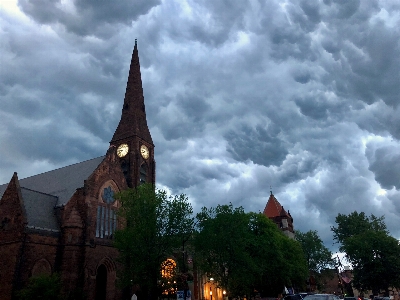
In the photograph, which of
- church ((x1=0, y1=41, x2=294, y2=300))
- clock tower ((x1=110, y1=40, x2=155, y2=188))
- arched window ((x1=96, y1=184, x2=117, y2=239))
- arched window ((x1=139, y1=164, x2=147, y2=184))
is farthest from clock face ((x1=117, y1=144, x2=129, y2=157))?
→ arched window ((x1=96, y1=184, x2=117, y2=239))

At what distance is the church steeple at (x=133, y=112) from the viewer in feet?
197

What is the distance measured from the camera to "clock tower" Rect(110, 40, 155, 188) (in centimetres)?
5559

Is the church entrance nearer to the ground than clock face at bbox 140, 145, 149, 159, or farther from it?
nearer to the ground

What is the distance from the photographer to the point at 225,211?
146ft

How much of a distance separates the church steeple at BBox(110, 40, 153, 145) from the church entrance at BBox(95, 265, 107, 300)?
24.6 metres

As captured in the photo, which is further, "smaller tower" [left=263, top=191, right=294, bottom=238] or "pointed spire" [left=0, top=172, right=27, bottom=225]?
"smaller tower" [left=263, top=191, right=294, bottom=238]

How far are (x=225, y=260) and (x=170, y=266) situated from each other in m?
9.01

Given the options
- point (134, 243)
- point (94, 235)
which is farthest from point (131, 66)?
point (134, 243)

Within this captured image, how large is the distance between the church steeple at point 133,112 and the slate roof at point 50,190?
11509 millimetres

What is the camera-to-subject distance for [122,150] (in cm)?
5850

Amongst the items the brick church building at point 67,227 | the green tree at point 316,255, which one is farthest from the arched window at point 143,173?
the green tree at point 316,255

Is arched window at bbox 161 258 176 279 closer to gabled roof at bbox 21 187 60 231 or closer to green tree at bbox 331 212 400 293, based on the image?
gabled roof at bbox 21 187 60 231

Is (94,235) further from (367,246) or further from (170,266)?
(367,246)

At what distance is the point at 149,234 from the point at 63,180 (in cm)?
2165
